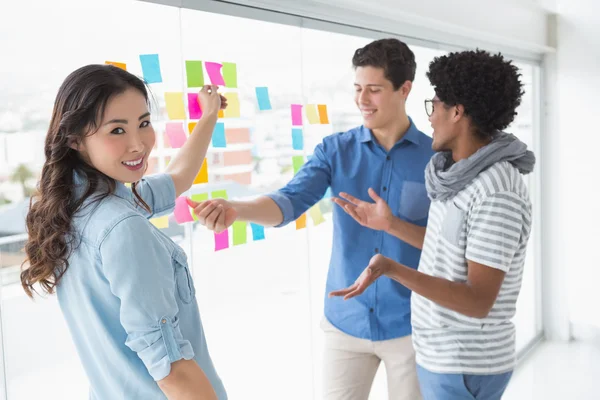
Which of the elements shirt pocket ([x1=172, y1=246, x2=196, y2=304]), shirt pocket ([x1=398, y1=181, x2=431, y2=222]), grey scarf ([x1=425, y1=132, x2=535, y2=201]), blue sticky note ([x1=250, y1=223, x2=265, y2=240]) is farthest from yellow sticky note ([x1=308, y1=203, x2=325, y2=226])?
shirt pocket ([x1=172, y1=246, x2=196, y2=304])

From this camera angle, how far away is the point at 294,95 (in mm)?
2408

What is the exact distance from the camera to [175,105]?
1833 mm

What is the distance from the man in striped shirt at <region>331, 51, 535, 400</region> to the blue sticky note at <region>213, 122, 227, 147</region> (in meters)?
0.72

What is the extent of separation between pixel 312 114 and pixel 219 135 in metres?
0.59

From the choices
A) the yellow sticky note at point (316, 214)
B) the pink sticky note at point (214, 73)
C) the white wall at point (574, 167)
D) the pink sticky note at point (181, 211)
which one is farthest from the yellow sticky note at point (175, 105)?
the white wall at point (574, 167)

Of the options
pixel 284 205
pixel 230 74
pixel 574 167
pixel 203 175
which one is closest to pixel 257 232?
pixel 284 205

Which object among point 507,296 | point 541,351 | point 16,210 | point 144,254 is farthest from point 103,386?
point 541,351

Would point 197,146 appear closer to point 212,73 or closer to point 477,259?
point 212,73

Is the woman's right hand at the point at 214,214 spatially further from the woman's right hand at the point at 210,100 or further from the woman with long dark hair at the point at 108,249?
the woman with long dark hair at the point at 108,249

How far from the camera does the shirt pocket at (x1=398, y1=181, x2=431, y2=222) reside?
82.0 inches

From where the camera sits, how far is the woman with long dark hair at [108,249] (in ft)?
3.29

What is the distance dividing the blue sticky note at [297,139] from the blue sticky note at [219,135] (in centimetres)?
43

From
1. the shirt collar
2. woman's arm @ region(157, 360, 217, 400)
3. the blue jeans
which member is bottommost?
the blue jeans

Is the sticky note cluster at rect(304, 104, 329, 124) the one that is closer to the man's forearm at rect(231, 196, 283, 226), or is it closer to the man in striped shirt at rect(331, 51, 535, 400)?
Result: the man's forearm at rect(231, 196, 283, 226)
